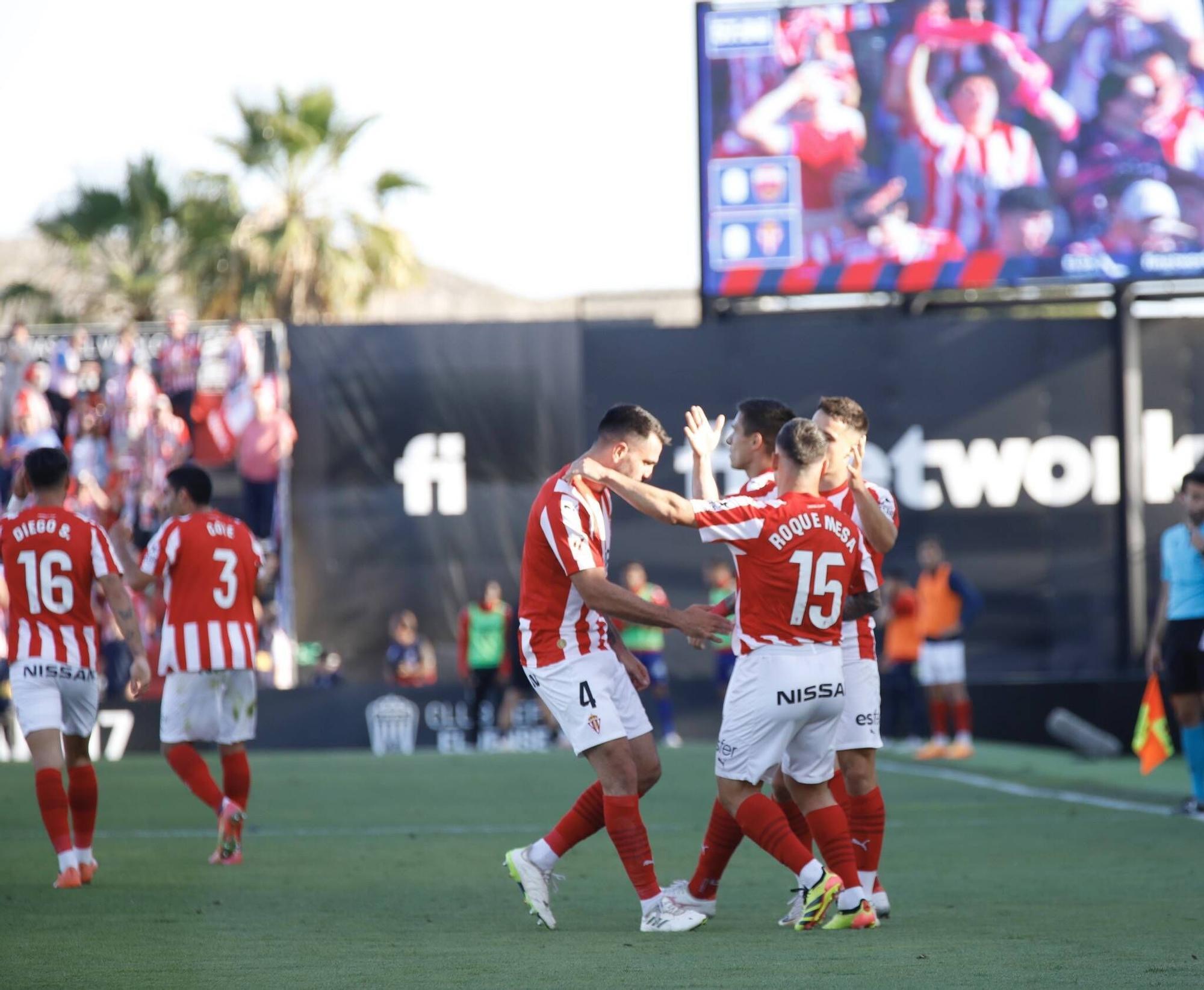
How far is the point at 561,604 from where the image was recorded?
21.4ft

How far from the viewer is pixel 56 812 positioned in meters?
7.77

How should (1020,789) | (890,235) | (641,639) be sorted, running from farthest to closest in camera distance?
(890,235) → (641,639) → (1020,789)

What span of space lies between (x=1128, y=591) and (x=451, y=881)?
14804 millimetres

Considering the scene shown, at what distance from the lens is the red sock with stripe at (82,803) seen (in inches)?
316

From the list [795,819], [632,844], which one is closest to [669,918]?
Answer: [632,844]

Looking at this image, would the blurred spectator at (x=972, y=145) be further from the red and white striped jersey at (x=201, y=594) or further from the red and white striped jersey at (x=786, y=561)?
the red and white striped jersey at (x=786, y=561)

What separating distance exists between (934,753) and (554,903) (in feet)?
32.4

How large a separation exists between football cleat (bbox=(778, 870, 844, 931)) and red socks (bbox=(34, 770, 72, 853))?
3.45 metres

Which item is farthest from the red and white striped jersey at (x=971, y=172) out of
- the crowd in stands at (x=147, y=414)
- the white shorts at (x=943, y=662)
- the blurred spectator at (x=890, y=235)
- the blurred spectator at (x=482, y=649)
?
the crowd in stands at (x=147, y=414)

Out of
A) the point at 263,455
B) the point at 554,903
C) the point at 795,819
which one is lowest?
the point at 554,903

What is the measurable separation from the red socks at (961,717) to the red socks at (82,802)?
10.3 m

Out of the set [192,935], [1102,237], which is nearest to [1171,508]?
[1102,237]

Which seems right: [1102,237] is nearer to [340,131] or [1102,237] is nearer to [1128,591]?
[1128,591]

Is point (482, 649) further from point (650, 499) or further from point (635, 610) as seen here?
point (650, 499)
